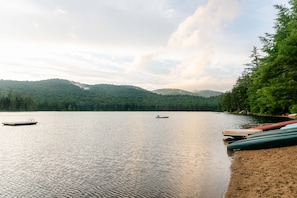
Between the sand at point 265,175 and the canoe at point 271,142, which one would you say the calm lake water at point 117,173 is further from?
the canoe at point 271,142

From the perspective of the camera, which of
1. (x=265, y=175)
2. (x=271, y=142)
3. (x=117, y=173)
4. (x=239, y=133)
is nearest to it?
(x=265, y=175)

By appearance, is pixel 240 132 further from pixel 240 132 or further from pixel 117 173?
pixel 117 173

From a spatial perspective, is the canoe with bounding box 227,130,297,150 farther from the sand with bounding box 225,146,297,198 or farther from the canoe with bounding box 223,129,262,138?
the canoe with bounding box 223,129,262,138

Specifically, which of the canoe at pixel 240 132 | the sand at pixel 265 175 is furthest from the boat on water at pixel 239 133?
the sand at pixel 265 175

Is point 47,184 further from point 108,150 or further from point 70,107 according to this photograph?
point 70,107

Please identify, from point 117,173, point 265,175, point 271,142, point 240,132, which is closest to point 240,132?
point 240,132

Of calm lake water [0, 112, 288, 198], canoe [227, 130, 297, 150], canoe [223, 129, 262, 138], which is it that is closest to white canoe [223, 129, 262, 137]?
canoe [223, 129, 262, 138]

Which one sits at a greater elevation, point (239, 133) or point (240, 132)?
point (240, 132)

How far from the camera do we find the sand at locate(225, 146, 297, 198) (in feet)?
32.2

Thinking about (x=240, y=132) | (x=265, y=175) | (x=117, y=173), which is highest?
(x=240, y=132)

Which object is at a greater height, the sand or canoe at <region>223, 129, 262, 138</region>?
canoe at <region>223, 129, 262, 138</region>

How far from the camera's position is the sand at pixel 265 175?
32.2ft

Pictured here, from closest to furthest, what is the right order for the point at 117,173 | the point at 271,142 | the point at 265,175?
the point at 265,175 < the point at 117,173 < the point at 271,142

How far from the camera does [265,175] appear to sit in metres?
12.1
